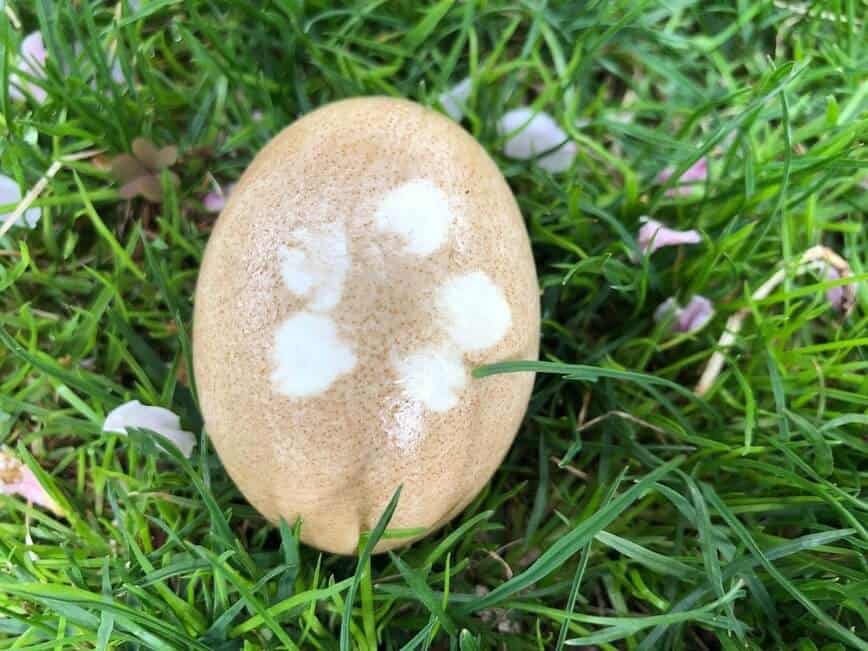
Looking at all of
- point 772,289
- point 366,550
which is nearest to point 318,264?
point 366,550

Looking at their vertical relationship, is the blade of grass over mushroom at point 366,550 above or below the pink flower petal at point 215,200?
below

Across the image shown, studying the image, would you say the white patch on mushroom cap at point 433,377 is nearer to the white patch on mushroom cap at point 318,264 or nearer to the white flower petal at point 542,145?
the white patch on mushroom cap at point 318,264

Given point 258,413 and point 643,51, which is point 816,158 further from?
point 258,413

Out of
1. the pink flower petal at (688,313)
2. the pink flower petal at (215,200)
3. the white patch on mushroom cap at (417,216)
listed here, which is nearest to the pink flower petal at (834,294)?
the pink flower petal at (688,313)

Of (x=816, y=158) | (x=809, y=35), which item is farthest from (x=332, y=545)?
(x=809, y=35)

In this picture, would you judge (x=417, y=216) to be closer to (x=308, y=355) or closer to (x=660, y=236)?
(x=308, y=355)

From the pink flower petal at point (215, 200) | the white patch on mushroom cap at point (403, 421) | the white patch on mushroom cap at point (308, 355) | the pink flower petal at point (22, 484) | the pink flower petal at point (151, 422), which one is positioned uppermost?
the white patch on mushroom cap at point (308, 355)
